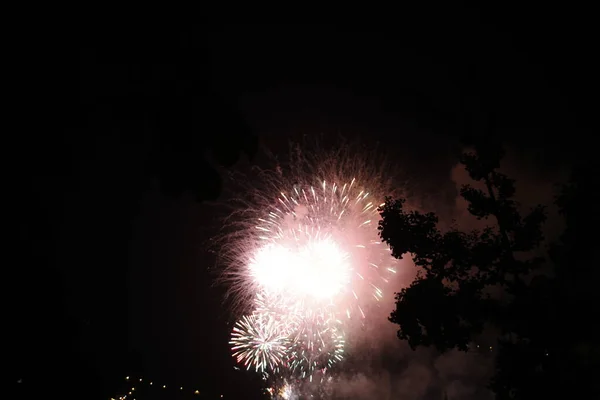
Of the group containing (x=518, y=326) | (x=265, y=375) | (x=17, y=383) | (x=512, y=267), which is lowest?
(x=17, y=383)

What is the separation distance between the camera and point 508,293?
440 inches

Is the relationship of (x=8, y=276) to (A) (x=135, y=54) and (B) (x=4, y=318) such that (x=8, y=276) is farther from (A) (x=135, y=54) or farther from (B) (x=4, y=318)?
(A) (x=135, y=54)

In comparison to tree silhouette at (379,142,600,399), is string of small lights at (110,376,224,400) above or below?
above

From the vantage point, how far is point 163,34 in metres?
2.51

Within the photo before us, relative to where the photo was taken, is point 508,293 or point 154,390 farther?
point 154,390

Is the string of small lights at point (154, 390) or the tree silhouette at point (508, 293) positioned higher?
the string of small lights at point (154, 390)

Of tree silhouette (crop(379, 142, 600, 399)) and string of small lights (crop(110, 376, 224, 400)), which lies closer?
tree silhouette (crop(379, 142, 600, 399))

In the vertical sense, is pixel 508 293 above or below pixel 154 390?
below

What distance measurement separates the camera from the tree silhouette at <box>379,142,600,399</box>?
9.77 meters

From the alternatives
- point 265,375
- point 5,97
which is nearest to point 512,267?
point 5,97

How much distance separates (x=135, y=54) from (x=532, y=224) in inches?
472

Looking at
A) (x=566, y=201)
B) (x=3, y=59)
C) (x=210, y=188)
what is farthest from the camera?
(x=566, y=201)

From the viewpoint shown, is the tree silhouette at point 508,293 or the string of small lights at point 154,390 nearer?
the tree silhouette at point 508,293

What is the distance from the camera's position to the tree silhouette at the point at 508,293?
32.1 ft
